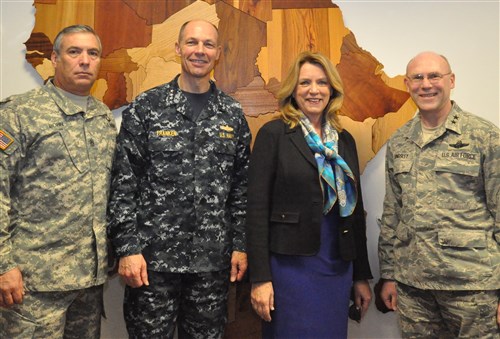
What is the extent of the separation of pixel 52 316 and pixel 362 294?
1.17 meters

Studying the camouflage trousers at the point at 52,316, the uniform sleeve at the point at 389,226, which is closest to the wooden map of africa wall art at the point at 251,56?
the uniform sleeve at the point at 389,226

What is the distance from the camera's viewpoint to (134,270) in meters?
1.53

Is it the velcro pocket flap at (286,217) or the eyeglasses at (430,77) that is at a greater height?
the eyeglasses at (430,77)

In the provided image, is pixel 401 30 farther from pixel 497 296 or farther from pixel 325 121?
pixel 497 296

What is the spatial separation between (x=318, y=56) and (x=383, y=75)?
1.98ft

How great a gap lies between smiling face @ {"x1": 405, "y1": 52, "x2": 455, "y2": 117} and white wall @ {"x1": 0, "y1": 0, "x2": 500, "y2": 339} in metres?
0.44

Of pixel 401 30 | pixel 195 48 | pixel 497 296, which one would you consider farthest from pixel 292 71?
pixel 497 296

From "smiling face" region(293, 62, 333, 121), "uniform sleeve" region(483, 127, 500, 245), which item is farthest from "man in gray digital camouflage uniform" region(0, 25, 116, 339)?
"uniform sleeve" region(483, 127, 500, 245)

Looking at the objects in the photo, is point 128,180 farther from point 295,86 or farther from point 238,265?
point 295,86

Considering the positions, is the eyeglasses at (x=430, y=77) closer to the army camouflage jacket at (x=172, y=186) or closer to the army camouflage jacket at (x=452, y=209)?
the army camouflage jacket at (x=452, y=209)

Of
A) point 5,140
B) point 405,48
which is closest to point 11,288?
point 5,140

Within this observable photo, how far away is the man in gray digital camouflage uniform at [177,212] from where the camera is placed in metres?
1.57

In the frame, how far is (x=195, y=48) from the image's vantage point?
66.6 inches

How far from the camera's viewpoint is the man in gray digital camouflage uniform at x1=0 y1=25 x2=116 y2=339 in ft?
4.76
